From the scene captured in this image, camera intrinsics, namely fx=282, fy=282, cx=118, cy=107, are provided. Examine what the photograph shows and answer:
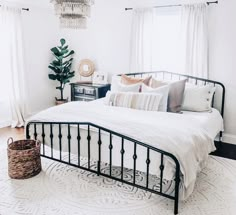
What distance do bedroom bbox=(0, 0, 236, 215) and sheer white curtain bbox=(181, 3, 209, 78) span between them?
0.05 ft

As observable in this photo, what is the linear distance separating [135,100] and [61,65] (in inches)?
100

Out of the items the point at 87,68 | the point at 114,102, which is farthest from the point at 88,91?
the point at 114,102

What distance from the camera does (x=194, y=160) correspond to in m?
2.65

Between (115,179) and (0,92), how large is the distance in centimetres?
305

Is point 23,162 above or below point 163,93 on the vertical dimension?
below

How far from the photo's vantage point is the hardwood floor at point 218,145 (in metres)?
3.93

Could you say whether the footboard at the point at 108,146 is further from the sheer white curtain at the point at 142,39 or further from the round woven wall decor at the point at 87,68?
the round woven wall decor at the point at 87,68

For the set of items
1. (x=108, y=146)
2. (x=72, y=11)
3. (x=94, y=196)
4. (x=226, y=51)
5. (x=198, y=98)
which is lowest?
(x=94, y=196)

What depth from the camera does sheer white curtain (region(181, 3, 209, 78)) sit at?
165 inches

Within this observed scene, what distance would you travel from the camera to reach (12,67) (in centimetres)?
504

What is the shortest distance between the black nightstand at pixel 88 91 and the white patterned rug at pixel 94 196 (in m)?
2.01

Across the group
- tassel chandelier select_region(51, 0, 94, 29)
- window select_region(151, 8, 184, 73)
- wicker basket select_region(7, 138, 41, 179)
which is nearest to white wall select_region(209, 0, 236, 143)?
window select_region(151, 8, 184, 73)

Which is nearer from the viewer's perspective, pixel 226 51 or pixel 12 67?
pixel 226 51

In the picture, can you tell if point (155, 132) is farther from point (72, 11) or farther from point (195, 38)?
point (195, 38)
